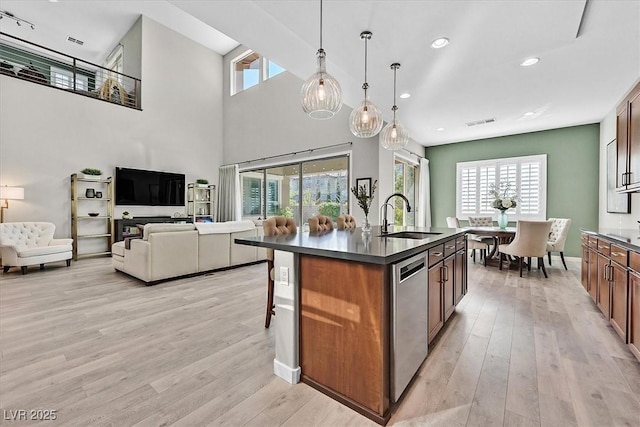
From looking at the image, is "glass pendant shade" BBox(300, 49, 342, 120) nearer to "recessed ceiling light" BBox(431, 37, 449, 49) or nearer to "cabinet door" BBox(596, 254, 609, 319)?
"recessed ceiling light" BBox(431, 37, 449, 49)

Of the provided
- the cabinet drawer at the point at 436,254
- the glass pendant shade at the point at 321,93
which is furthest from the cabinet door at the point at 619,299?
the glass pendant shade at the point at 321,93

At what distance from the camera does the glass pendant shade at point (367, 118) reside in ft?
9.98

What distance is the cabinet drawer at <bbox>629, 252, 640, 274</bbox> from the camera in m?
1.96

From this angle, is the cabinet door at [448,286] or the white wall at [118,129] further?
the white wall at [118,129]

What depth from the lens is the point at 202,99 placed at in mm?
8781

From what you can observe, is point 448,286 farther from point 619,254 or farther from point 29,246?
point 29,246

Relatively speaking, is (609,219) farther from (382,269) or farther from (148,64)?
(148,64)

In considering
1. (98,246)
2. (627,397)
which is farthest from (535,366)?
(98,246)

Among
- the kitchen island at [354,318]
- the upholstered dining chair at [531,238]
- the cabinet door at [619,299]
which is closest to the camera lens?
the kitchen island at [354,318]

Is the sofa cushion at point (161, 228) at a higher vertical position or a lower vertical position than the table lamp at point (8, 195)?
lower

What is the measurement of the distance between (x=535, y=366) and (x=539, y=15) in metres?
2.80

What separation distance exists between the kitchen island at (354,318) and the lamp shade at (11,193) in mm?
6205

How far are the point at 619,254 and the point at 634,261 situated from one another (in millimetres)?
332

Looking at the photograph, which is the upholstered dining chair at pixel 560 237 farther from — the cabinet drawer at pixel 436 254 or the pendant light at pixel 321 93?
the pendant light at pixel 321 93
